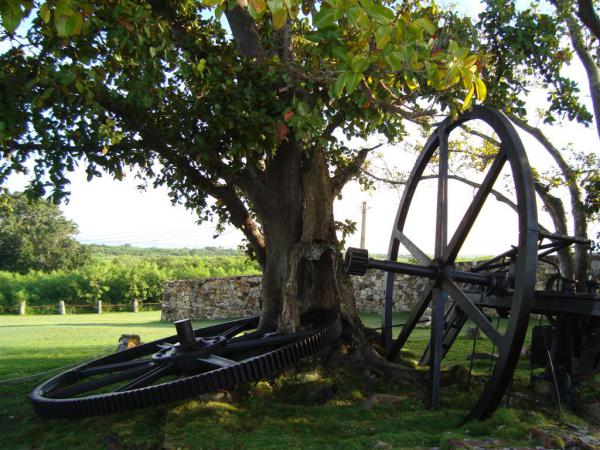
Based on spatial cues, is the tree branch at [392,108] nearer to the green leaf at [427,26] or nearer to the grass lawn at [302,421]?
the green leaf at [427,26]

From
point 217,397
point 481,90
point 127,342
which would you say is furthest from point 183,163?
point 481,90

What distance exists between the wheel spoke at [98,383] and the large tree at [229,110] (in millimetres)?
1483

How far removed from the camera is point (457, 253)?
16.7 feet

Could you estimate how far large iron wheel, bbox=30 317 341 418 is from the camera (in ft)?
14.0

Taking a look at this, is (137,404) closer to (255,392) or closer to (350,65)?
(255,392)

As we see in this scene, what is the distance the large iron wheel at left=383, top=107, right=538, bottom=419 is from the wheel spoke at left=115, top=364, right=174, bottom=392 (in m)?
2.26

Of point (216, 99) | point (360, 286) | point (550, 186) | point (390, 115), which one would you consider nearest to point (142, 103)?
point (216, 99)

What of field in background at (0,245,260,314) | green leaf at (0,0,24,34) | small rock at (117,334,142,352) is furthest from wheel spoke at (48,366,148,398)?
field in background at (0,245,260,314)

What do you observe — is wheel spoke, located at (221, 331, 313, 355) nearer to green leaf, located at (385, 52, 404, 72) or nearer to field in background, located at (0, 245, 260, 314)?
green leaf, located at (385, 52, 404, 72)

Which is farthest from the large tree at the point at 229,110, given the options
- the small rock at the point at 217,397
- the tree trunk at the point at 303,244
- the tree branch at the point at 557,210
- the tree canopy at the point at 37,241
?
the tree canopy at the point at 37,241

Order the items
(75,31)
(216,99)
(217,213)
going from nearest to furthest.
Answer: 1. (75,31)
2. (216,99)
3. (217,213)

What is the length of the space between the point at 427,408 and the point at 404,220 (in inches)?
98.1

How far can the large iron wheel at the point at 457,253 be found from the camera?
3832 millimetres

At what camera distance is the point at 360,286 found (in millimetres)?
17891
